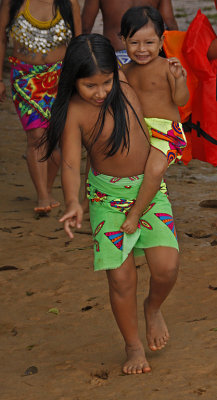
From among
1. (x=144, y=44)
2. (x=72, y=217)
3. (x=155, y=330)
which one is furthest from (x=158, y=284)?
(x=144, y=44)

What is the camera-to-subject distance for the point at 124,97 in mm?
3283

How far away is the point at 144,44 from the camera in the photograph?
11.7 feet

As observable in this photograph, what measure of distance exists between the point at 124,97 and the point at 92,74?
264mm

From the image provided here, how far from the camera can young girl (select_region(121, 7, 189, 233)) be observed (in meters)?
3.48

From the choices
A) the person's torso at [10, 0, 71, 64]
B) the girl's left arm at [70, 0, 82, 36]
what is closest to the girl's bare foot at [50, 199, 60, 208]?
the person's torso at [10, 0, 71, 64]

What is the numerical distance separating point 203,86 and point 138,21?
1444 millimetres

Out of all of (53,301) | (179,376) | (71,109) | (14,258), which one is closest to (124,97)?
(71,109)

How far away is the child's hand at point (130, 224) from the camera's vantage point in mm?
3270

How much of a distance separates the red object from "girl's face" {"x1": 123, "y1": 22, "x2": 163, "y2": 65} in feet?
4.18

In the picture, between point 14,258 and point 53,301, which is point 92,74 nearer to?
point 53,301

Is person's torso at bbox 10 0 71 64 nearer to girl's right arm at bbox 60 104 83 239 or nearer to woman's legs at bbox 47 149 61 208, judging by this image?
woman's legs at bbox 47 149 61 208

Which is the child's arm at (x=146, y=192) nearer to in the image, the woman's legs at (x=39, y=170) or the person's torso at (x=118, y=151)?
the person's torso at (x=118, y=151)

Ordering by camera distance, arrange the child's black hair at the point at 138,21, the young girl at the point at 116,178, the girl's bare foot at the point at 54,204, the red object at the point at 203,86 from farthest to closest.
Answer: the girl's bare foot at the point at 54,204
the red object at the point at 203,86
the child's black hair at the point at 138,21
the young girl at the point at 116,178

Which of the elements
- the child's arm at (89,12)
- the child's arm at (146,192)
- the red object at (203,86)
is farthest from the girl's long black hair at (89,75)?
the child's arm at (89,12)
